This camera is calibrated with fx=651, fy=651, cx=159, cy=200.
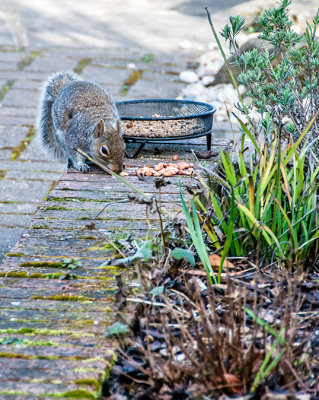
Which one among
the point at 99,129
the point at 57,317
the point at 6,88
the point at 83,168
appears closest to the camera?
Result: the point at 57,317

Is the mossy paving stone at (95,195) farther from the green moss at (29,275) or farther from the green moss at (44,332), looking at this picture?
the green moss at (44,332)

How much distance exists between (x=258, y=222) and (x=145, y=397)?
77cm

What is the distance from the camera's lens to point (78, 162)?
12.3 feet

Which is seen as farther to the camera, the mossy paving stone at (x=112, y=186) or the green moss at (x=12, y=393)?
the mossy paving stone at (x=112, y=186)

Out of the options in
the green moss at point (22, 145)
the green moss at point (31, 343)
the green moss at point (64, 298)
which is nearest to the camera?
the green moss at point (31, 343)

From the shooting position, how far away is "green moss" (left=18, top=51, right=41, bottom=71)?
23.2ft

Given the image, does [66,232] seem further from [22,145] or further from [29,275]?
[22,145]

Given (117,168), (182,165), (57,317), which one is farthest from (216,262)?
(117,168)

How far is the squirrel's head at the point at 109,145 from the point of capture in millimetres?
3574

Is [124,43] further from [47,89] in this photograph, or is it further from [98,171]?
[98,171]

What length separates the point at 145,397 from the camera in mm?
1766

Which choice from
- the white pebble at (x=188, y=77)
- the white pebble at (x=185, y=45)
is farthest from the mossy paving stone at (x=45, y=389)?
the white pebble at (x=185, y=45)

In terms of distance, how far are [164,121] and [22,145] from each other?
6.33 ft

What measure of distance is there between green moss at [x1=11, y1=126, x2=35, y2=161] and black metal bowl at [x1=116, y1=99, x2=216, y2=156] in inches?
51.7
